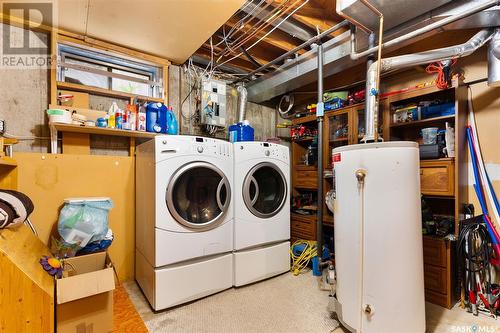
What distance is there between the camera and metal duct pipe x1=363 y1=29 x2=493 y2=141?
1.72 metres

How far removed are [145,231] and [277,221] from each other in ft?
4.08

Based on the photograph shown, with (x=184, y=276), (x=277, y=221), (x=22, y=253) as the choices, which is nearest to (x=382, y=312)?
(x=277, y=221)

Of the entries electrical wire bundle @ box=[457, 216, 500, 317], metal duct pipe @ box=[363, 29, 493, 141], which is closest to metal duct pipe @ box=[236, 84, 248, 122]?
metal duct pipe @ box=[363, 29, 493, 141]

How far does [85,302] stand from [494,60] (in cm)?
323

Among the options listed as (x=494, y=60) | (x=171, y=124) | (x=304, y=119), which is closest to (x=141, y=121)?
(x=171, y=124)

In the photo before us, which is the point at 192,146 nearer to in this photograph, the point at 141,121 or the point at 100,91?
the point at 141,121

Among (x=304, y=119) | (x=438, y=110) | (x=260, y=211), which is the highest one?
(x=304, y=119)

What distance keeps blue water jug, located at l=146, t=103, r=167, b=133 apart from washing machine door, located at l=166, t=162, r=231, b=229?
27.7 inches

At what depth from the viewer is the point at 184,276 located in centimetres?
185

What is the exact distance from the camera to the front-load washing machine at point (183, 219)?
1.78 meters

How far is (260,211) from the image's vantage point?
92.0 inches

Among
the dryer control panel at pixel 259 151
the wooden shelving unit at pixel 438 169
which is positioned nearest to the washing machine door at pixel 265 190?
the dryer control panel at pixel 259 151

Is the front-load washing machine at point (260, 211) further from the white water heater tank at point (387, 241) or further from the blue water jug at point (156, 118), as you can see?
the white water heater tank at point (387, 241)

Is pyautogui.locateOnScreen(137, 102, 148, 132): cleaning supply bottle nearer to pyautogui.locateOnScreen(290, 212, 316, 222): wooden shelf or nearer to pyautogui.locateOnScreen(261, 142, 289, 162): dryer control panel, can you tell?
pyautogui.locateOnScreen(261, 142, 289, 162): dryer control panel
